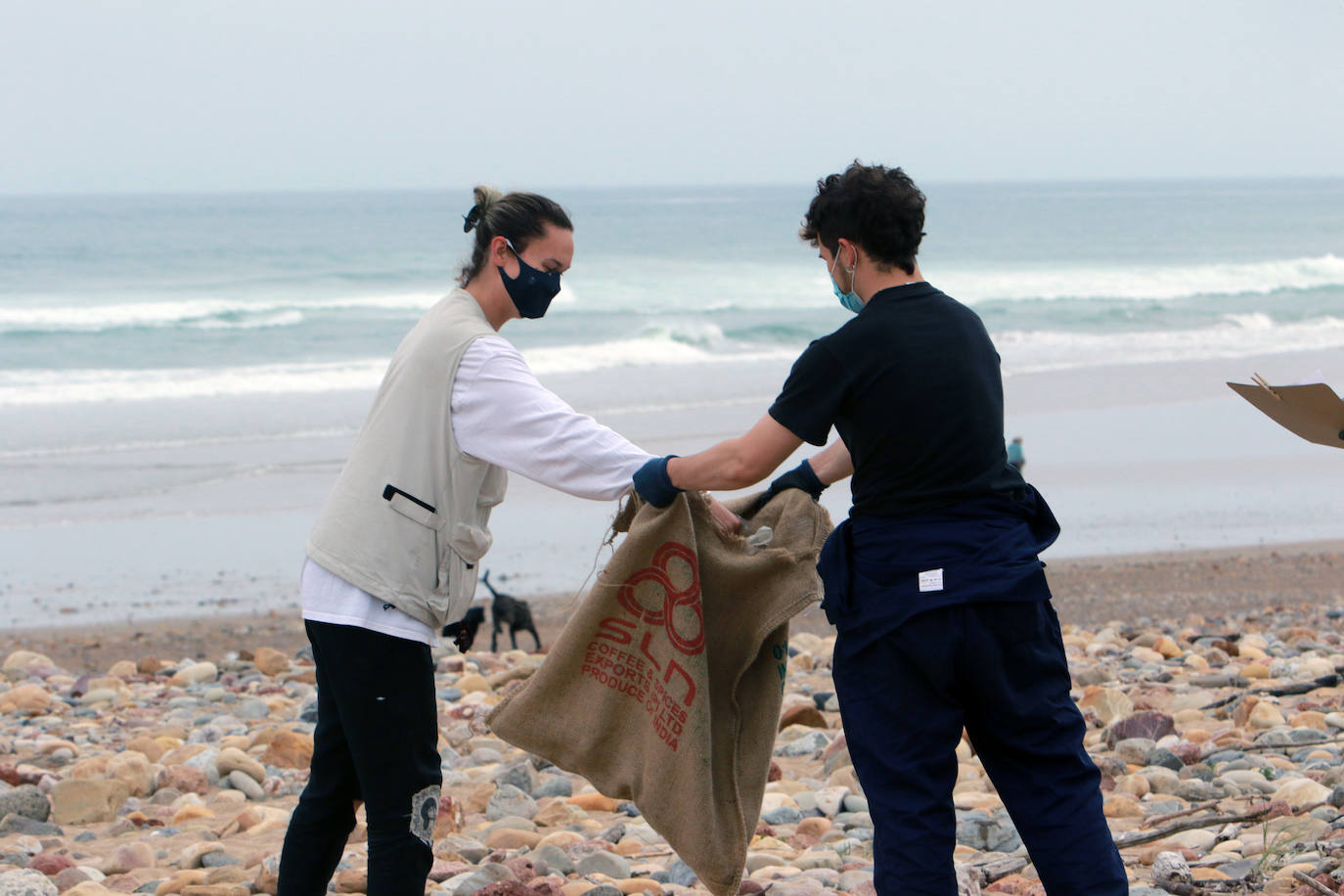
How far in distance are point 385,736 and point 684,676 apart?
0.70m

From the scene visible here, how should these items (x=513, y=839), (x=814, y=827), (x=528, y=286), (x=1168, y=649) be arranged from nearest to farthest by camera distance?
(x=528, y=286) → (x=513, y=839) → (x=814, y=827) → (x=1168, y=649)

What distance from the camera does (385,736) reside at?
119 inches

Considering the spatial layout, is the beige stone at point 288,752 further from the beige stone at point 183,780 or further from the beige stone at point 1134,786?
the beige stone at point 1134,786

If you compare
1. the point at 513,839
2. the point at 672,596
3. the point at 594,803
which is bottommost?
the point at 594,803

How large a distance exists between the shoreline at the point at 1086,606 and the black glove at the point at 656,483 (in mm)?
6076

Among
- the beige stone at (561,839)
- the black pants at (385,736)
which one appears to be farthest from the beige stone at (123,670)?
the black pants at (385,736)

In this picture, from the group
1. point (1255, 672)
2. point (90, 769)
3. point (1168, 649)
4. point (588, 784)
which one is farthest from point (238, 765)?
point (1168, 649)

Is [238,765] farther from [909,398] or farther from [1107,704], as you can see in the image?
[909,398]

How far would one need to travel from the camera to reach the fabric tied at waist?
274 cm

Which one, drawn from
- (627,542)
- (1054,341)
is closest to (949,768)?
(627,542)

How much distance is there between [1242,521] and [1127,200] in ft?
344

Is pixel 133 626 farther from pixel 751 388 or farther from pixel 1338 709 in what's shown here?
pixel 751 388

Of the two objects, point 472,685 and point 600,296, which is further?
point 600,296

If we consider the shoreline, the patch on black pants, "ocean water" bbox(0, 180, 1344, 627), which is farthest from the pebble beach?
"ocean water" bbox(0, 180, 1344, 627)
